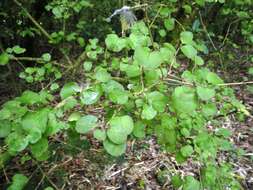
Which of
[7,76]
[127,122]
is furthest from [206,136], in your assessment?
[7,76]

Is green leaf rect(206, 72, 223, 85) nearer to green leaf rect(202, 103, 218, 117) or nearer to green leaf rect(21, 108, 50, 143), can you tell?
green leaf rect(202, 103, 218, 117)

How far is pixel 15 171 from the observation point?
2359mm

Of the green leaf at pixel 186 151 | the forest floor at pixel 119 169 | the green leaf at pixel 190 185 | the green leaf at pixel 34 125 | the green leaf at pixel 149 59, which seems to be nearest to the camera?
the green leaf at pixel 34 125

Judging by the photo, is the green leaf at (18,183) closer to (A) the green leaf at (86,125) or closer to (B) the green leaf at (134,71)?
(A) the green leaf at (86,125)

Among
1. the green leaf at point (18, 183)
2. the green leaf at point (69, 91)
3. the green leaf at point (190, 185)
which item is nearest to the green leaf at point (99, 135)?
the green leaf at point (69, 91)

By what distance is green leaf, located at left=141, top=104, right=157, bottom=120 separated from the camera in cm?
115

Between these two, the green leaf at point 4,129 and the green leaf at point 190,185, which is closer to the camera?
the green leaf at point 4,129

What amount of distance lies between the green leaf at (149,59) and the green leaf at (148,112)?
0.13 metres

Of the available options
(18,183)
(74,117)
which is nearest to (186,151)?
(74,117)

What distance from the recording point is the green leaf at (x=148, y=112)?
115 centimetres

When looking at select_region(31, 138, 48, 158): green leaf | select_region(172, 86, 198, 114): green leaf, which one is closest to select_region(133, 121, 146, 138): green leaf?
select_region(172, 86, 198, 114): green leaf

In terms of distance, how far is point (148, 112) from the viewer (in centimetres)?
115

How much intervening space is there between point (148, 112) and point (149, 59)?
0.57ft

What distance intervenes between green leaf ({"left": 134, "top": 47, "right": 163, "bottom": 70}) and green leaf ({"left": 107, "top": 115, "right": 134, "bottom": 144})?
19cm
